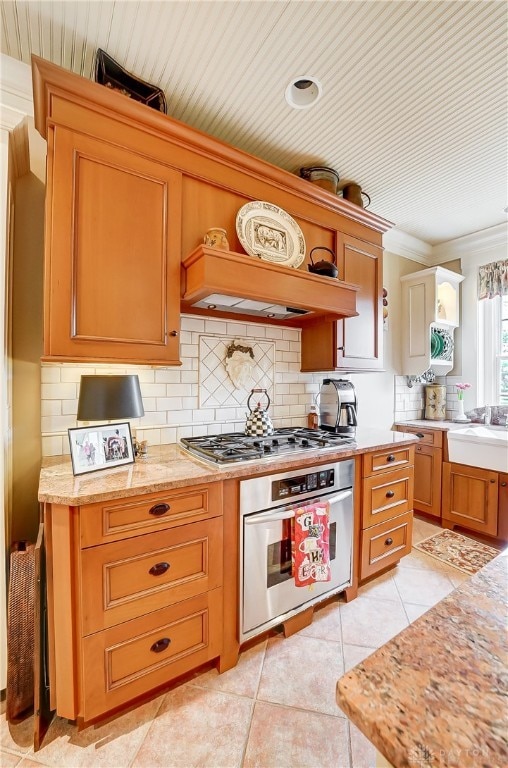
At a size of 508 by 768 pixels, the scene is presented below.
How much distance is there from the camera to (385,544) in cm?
218

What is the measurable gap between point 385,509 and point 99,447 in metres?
1.73

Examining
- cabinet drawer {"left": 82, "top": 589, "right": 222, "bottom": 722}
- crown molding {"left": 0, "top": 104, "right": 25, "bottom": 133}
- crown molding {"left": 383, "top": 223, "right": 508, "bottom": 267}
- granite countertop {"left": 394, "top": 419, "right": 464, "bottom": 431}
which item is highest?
crown molding {"left": 383, "top": 223, "right": 508, "bottom": 267}

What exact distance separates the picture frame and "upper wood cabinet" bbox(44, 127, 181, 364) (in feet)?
1.05

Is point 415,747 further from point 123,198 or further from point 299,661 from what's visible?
point 123,198

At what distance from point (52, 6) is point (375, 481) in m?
2.71

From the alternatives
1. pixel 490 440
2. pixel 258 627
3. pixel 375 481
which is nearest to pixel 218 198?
pixel 375 481

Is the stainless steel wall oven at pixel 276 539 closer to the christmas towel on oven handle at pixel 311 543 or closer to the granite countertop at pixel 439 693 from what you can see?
the christmas towel on oven handle at pixel 311 543

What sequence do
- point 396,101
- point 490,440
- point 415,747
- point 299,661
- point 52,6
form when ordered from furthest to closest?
point 490,440, point 396,101, point 299,661, point 52,6, point 415,747

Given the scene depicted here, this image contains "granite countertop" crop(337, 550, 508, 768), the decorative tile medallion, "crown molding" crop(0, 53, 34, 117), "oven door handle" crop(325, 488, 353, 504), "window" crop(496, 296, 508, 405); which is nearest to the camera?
"granite countertop" crop(337, 550, 508, 768)

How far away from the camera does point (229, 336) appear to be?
87.9 inches

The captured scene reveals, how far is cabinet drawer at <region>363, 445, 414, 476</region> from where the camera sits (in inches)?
79.4

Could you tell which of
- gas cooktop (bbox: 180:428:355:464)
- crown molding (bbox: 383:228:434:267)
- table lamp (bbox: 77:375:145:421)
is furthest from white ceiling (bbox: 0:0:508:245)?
gas cooktop (bbox: 180:428:355:464)

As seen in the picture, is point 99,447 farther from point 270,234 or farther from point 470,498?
point 470,498

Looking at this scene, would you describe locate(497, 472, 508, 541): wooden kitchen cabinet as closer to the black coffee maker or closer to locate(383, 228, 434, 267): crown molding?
the black coffee maker
